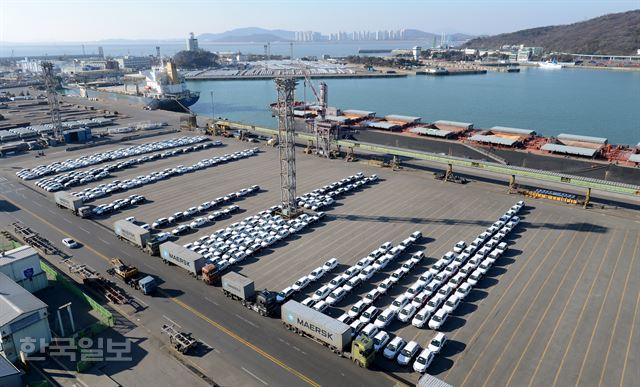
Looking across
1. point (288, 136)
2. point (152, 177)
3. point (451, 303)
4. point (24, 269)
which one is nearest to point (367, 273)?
point (451, 303)

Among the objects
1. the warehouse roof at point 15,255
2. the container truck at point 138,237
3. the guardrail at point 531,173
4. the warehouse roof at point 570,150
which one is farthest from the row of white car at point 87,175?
the warehouse roof at point 570,150

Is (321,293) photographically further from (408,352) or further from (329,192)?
(329,192)

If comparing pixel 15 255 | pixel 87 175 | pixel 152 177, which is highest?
pixel 15 255

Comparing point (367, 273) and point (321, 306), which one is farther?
point (367, 273)

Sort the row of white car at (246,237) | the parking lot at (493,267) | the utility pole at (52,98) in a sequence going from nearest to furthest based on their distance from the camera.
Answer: the parking lot at (493,267) < the row of white car at (246,237) < the utility pole at (52,98)

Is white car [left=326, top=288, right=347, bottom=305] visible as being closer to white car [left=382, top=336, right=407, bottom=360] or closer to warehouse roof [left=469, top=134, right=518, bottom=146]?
white car [left=382, top=336, right=407, bottom=360]

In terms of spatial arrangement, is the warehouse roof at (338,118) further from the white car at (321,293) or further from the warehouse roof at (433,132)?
the white car at (321,293)

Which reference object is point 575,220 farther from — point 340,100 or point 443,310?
point 340,100

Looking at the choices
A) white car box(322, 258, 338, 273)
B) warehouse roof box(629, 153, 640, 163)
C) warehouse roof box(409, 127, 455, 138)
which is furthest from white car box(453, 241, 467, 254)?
warehouse roof box(409, 127, 455, 138)
